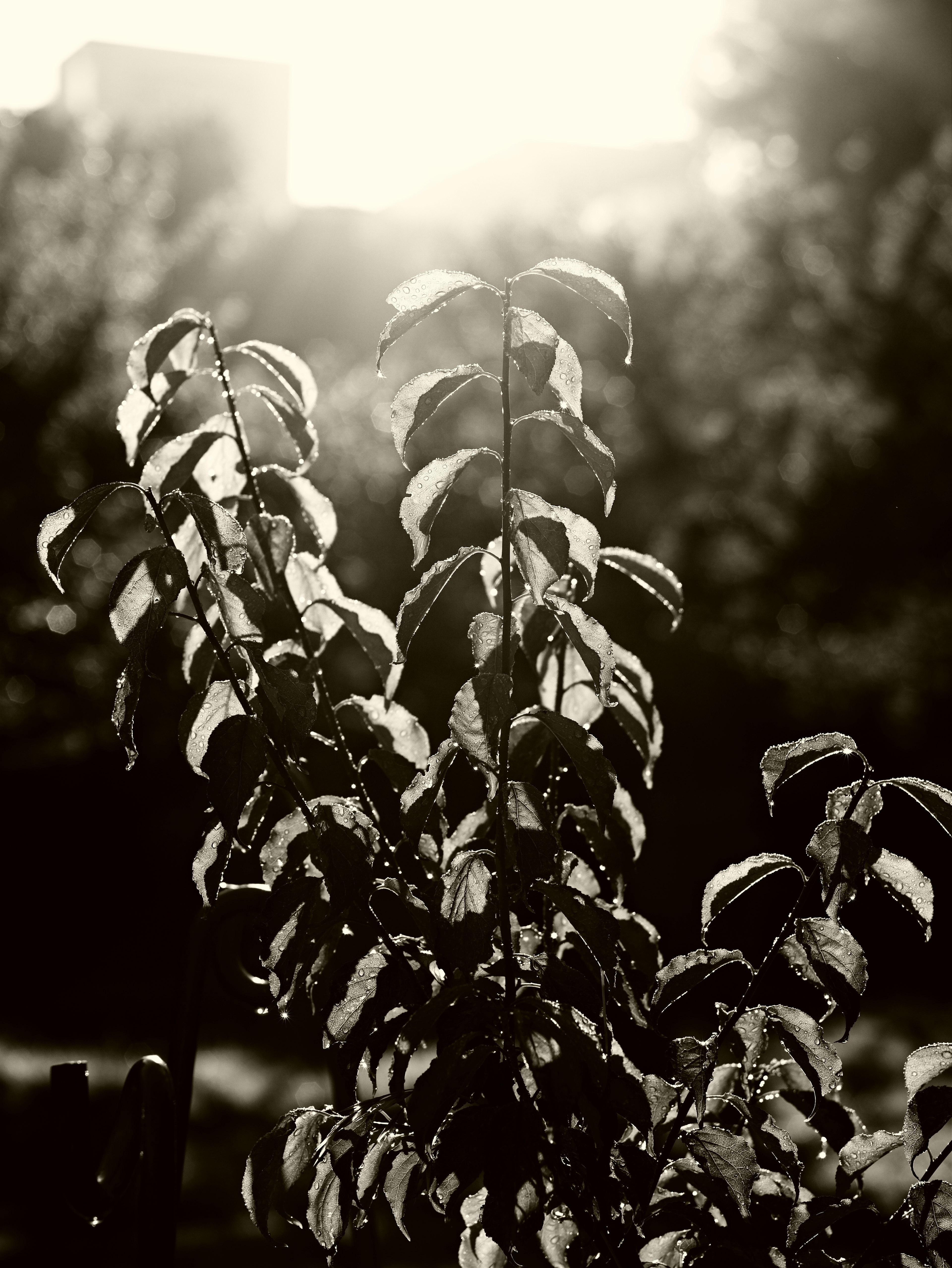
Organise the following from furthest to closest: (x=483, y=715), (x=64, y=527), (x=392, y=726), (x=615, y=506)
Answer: (x=615, y=506) → (x=392, y=726) → (x=64, y=527) → (x=483, y=715)

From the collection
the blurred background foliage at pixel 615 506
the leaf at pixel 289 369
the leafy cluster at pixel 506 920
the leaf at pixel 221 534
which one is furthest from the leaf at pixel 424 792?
the blurred background foliage at pixel 615 506

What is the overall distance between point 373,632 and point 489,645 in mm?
232

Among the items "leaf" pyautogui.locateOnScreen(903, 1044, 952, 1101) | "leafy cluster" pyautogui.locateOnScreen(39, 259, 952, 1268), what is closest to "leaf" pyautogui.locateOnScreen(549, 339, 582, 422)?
"leafy cluster" pyautogui.locateOnScreen(39, 259, 952, 1268)

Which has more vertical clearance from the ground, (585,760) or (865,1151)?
(585,760)

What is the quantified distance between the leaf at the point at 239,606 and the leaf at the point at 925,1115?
0.69 metres

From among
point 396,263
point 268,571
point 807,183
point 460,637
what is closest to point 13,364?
point 460,637

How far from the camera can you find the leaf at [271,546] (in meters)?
1.22

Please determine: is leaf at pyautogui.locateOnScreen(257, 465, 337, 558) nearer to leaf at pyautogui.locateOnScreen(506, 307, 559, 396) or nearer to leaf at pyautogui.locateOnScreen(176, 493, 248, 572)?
leaf at pyautogui.locateOnScreen(176, 493, 248, 572)

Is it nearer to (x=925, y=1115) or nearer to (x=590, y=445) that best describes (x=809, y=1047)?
(x=925, y=1115)

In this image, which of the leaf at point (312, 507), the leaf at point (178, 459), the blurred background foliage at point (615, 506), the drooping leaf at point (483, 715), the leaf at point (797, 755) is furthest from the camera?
the blurred background foliage at point (615, 506)

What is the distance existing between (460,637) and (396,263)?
29.4ft

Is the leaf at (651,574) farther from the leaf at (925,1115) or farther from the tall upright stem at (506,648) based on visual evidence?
the leaf at (925,1115)

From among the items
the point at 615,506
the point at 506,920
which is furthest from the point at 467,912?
the point at 615,506

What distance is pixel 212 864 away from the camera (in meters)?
1.16
